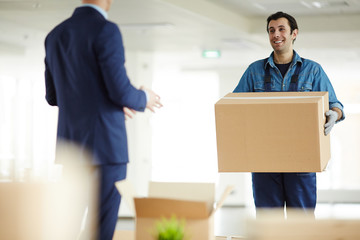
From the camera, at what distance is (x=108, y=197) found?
204 cm

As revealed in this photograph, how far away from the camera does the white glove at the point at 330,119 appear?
93.2 inches

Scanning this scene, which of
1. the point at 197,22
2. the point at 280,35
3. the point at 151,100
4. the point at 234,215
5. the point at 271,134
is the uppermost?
the point at 197,22

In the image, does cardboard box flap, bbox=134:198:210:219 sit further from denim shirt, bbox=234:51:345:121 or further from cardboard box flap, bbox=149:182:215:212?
denim shirt, bbox=234:51:345:121

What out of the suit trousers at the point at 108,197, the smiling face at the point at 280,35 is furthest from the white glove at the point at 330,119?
the suit trousers at the point at 108,197

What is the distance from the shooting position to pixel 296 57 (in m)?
2.86

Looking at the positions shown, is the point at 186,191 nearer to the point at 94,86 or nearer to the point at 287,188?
the point at 94,86

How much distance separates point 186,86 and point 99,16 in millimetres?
8226

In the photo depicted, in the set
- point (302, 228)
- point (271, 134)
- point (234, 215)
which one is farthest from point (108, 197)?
point (234, 215)

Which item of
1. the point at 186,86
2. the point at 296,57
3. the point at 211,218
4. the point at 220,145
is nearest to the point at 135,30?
the point at 186,86

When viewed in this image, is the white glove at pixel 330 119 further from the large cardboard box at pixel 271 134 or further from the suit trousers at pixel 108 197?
the suit trousers at pixel 108 197

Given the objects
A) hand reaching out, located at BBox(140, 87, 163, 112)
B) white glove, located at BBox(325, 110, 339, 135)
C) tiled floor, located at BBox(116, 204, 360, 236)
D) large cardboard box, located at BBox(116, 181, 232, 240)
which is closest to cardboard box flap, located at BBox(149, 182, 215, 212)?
large cardboard box, located at BBox(116, 181, 232, 240)

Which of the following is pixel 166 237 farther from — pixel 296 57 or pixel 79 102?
pixel 296 57

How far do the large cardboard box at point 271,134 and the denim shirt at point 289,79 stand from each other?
1.51ft

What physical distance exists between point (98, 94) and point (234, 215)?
689cm
